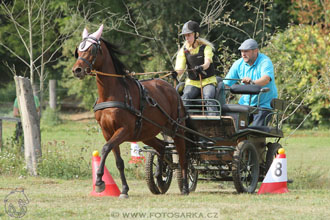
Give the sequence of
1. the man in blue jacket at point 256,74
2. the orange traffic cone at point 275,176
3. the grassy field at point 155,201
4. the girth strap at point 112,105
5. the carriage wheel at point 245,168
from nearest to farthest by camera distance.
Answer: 1. the grassy field at point 155,201
2. the girth strap at point 112,105
3. the carriage wheel at point 245,168
4. the orange traffic cone at point 275,176
5. the man in blue jacket at point 256,74

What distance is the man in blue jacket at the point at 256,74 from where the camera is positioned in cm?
999

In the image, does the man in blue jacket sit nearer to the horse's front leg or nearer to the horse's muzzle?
the horse's front leg

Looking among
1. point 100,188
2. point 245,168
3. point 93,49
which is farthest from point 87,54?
point 245,168

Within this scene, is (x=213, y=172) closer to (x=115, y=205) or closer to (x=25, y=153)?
(x=115, y=205)

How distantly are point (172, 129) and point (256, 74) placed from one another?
5.71 feet

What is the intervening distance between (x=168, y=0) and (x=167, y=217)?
18.2 meters

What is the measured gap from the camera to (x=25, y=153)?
471 inches

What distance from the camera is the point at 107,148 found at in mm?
8148

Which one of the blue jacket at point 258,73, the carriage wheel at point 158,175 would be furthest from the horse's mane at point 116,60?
the blue jacket at point 258,73

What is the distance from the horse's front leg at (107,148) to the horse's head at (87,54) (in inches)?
32.3

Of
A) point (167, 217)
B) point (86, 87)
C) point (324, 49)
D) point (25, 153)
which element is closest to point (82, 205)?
point (167, 217)

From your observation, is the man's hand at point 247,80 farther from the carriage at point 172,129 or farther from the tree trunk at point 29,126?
the tree trunk at point 29,126

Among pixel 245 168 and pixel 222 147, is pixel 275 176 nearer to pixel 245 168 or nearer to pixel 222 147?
pixel 245 168

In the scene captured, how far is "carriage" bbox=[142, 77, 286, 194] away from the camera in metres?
9.52
